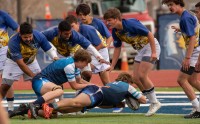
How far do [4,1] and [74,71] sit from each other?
62.1 feet

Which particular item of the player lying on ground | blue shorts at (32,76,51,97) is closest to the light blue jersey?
blue shorts at (32,76,51,97)

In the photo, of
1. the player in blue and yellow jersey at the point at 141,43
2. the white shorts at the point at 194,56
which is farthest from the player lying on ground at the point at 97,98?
the white shorts at the point at 194,56

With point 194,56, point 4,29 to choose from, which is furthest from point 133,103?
point 4,29

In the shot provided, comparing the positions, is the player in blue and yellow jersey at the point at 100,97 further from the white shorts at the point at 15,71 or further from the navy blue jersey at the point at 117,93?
the white shorts at the point at 15,71

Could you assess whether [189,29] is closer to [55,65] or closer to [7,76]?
[55,65]

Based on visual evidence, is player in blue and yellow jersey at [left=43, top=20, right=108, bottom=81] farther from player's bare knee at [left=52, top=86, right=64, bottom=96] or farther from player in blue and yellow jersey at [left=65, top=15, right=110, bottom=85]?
player's bare knee at [left=52, top=86, right=64, bottom=96]

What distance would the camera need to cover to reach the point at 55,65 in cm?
1376

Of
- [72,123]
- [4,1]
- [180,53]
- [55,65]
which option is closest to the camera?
[72,123]

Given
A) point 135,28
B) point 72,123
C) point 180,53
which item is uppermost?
point 135,28

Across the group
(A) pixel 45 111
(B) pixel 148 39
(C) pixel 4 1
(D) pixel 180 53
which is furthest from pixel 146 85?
(C) pixel 4 1

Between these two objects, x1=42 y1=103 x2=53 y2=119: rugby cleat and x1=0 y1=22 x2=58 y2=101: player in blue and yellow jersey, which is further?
x1=0 y1=22 x2=58 y2=101: player in blue and yellow jersey

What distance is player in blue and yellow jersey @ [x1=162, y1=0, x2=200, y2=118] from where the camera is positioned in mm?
13531

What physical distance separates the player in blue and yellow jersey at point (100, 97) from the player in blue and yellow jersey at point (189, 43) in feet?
2.42

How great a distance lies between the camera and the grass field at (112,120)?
12.9 metres
